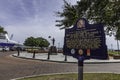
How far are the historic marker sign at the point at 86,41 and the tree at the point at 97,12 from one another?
2.32 metres

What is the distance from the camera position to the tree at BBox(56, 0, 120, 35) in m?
11.0

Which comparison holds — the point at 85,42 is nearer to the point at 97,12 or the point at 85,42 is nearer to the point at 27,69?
the point at 97,12

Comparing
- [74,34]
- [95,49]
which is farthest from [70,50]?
[95,49]

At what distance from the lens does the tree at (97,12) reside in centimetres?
1097

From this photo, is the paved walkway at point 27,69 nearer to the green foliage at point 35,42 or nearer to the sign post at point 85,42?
the sign post at point 85,42

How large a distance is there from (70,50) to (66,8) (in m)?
3.61

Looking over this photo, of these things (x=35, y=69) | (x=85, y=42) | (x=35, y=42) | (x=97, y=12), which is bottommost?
(x=35, y=69)

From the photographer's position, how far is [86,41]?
8656mm

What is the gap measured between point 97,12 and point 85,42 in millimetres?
3117

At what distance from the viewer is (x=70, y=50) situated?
9492 mm

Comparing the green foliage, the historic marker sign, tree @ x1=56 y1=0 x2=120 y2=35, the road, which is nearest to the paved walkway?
the road

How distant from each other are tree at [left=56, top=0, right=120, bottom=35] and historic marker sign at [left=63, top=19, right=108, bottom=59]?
232 cm

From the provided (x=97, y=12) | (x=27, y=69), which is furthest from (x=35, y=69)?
(x=97, y=12)

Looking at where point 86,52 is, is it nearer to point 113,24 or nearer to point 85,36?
point 85,36
